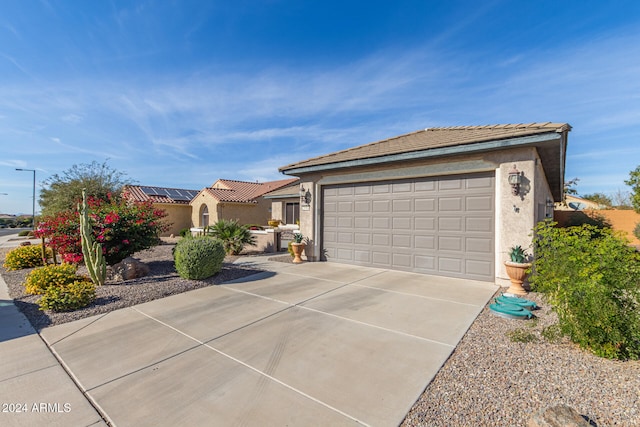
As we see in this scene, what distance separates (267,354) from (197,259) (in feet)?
13.9

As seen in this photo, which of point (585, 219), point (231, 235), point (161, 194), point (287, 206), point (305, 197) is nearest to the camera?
point (305, 197)

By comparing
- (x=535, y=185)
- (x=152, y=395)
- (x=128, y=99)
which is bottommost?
(x=152, y=395)

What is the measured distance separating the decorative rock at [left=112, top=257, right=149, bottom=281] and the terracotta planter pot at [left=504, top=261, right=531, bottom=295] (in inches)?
362

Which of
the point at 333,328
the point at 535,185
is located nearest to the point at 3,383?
the point at 333,328

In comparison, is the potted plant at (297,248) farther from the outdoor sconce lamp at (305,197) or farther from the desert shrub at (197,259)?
the desert shrub at (197,259)

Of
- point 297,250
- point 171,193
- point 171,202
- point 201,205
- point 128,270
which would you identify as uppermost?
point 171,193

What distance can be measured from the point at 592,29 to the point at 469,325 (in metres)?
9.67

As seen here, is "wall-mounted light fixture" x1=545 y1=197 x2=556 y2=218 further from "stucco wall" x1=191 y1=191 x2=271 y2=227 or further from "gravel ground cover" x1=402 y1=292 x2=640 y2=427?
"stucco wall" x1=191 y1=191 x2=271 y2=227

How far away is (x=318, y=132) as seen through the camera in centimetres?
1712

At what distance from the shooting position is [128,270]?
7.23 meters

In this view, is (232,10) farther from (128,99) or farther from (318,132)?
(318,132)

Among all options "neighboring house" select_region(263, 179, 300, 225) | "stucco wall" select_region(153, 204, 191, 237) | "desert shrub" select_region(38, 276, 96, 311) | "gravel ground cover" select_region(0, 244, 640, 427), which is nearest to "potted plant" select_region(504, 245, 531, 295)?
"gravel ground cover" select_region(0, 244, 640, 427)

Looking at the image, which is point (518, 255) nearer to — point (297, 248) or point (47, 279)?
point (297, 248)

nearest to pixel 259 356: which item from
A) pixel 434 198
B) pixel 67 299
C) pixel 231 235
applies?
pixel 67 299
